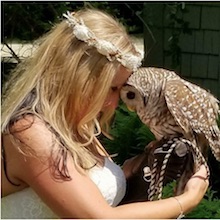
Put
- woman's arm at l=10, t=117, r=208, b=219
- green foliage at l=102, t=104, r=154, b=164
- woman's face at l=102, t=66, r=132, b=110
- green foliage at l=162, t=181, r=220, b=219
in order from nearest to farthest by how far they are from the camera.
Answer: woman's arm at l=10, t=117, r=208, b=219 < woman's face at l=102, t=66, r=132, b=110 < green foliage at l=162, t=181, r=220, b=219 < green foliage at l=102, t=104, r=154, b=164

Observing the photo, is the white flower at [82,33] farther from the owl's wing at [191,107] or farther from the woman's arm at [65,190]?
the owl's wing at [191,107]

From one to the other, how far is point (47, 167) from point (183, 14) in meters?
4.04

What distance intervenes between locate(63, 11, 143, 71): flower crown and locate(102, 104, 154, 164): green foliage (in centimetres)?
233

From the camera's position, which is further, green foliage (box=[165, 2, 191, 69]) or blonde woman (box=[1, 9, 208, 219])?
green foliage (box=[165, 2, 191, 69])

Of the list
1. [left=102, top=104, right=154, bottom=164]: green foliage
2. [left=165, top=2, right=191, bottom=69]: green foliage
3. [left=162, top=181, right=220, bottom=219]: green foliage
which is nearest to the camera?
[left=162, top=181, right=220, bottom=219]: green foliage

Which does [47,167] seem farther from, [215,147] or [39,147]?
[215,147]

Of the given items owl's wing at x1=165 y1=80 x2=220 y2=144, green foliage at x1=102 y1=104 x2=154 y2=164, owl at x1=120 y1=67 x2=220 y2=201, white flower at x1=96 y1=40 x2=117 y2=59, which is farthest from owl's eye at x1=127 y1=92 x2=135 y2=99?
green foliage at x1=102 y1=104 x2=154 y2=164

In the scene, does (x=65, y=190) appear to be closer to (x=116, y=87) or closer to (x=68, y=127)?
(x=68, y=127)

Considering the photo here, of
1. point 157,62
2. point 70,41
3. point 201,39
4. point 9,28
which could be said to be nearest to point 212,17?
point 201,39

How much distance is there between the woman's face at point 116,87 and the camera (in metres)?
1.98

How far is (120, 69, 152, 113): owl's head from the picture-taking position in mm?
2232

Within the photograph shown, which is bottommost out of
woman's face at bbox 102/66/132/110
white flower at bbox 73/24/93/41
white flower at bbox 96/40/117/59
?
woman's face at bbox 102/66/132/110

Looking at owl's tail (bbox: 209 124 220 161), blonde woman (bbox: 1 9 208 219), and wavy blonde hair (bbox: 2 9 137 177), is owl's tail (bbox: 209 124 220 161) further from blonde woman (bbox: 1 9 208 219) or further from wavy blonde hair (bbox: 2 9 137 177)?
wavy blonde hair (bbox: 2 9 137 177)

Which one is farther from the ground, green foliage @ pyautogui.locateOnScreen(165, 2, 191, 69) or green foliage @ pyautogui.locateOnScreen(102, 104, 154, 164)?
green foliage @ pyautogui.locateOnScreen(165, 2, 191, 69)
